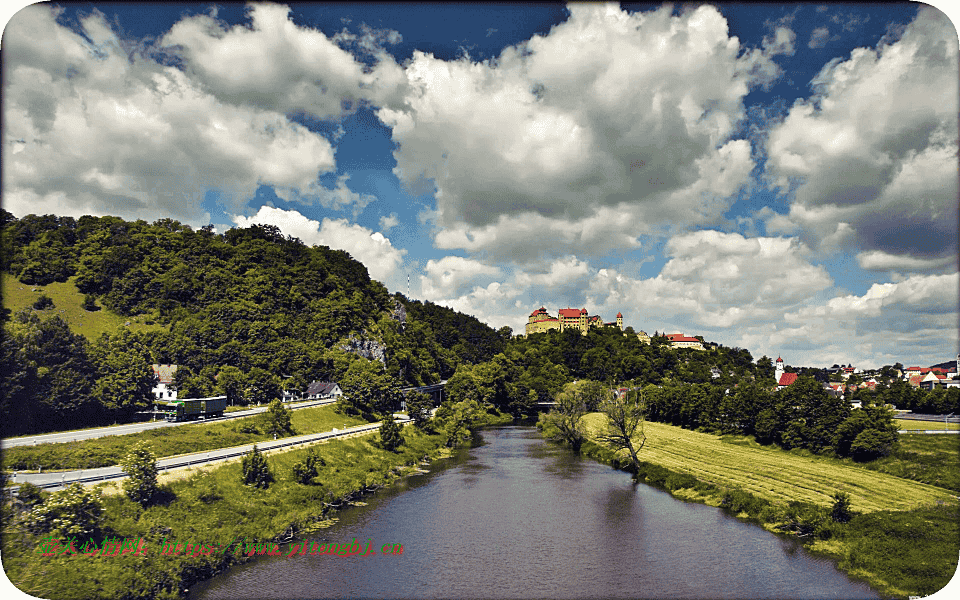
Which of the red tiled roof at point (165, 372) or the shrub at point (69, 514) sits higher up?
the red tiled roof at point (165, 372)

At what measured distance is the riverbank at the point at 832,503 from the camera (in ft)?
84.0

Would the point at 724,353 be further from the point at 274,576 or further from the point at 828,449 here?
the point at 274,576

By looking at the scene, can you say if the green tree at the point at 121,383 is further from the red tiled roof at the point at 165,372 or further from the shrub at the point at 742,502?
the shrub at the point at 742,502

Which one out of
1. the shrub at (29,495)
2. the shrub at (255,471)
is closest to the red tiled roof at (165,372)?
the shrub at (255,471)

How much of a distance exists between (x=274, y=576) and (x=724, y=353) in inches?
7204

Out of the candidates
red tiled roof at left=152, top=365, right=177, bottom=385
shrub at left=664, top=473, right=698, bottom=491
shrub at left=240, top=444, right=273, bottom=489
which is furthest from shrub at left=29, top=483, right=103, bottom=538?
red tiled roof at left=152, top=365, right=177, bottom=385

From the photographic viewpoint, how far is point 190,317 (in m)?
90.1

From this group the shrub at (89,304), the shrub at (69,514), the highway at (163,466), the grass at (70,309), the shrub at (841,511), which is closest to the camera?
the shrub at (69,514)

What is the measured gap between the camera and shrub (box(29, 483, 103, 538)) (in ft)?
70.7

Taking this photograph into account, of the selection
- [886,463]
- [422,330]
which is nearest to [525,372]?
[422,330]

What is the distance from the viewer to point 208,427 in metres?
46.1

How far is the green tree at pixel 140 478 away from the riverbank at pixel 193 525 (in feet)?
1.65

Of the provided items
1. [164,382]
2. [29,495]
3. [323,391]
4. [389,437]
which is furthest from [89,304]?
[29,495]

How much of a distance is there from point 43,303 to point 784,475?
369ft
